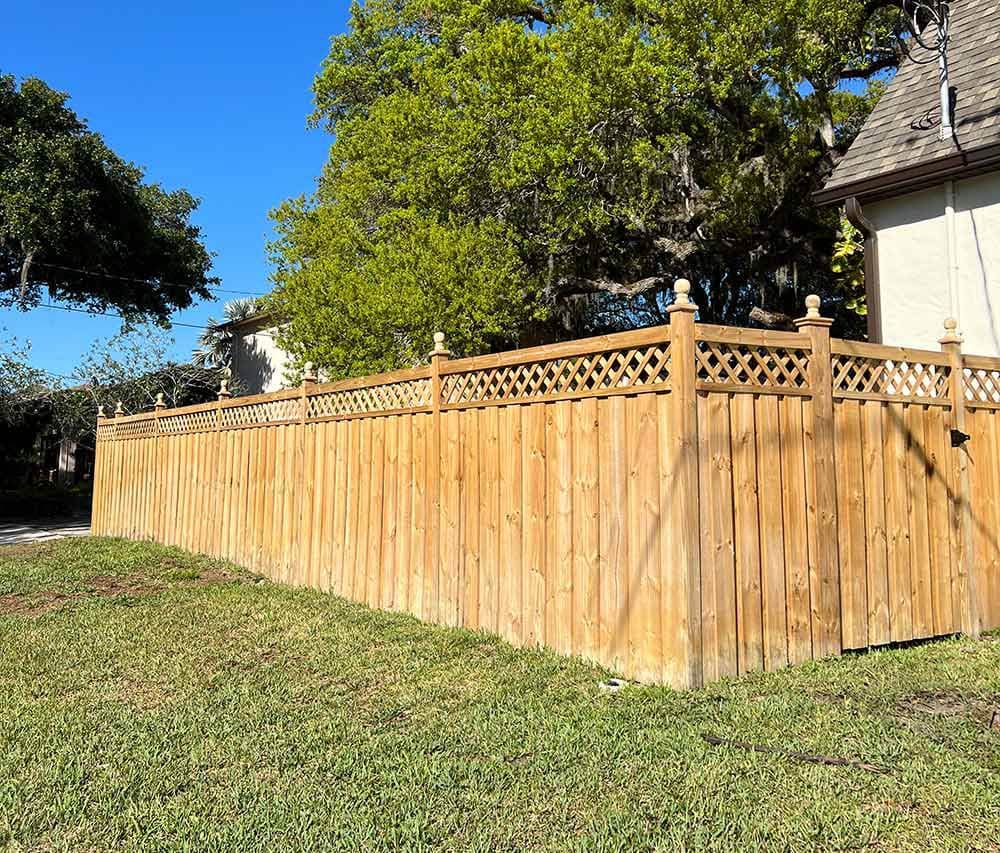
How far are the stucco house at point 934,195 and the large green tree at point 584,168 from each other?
3.51m

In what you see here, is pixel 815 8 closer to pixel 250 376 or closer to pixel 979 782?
pixel 979 782

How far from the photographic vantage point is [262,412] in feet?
27.5

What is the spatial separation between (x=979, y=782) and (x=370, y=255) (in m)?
13.6

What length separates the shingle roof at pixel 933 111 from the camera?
24.4 feet

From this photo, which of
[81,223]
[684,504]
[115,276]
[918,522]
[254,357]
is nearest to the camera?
[684,504]

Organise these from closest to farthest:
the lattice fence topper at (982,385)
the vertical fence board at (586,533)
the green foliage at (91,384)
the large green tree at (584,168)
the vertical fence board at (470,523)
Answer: the vertical fence board at (586,533) → the vertical fence board at (470,523) → the lattice fence topper at (982,385) → the large green tree at (584,168) → the green foliage at (91,384)

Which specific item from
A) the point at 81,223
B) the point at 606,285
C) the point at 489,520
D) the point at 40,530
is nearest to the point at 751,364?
the point at 489,520

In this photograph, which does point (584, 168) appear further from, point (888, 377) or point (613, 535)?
point (613, 535)

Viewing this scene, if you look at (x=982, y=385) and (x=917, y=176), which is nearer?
(x=982, y=385)

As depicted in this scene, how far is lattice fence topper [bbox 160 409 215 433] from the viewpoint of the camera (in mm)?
9461

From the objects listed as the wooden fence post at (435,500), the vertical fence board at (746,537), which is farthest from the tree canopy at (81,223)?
the vertical fence board at (746,537)

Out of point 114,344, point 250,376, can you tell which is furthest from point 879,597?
point 250,376

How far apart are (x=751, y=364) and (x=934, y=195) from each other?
4.59 metres

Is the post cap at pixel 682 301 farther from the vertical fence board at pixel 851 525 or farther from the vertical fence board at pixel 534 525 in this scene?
the vertical fence board at pixel 851 525
